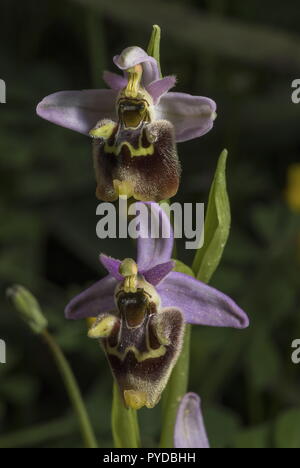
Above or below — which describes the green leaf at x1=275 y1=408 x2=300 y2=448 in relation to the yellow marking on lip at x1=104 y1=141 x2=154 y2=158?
below

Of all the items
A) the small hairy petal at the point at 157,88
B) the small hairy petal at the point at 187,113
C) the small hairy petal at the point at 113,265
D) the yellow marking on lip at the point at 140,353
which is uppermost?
the small hairy petal at the point at 157,88

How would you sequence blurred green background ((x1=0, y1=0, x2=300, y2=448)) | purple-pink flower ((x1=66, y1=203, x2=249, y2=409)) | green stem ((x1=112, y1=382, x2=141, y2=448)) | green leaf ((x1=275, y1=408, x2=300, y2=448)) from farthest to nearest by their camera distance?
1. blurred green background ((x1=0, y1=0, x2=300, y2=448))
2. green leaf ((x1=275, y1=408, x2=300, y2=448))
3. green stem ((x1=112, y1=382, x2=141, y2=448))
4. purple-pink flower ((x1=66, y1=203, x2=249, y2=409))

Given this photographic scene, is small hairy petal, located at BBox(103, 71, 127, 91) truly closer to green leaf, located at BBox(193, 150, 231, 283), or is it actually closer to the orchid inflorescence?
the orchid inflorescence

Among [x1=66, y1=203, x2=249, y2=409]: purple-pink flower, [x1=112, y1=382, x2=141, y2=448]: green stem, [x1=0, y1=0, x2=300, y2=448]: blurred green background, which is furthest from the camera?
[x1=0, y1=0, x2=300, y2=448]: blurred green background

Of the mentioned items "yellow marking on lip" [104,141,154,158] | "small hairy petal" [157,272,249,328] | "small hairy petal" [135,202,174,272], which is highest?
"yellow marking on lip" [104,141,154,158]

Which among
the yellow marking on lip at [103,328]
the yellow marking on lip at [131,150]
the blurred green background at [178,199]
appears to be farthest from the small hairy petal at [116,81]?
the blurred green background at [178,199]

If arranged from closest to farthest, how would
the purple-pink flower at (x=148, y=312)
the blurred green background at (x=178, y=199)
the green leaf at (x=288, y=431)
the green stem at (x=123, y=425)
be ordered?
the purple-pink flower at (x=148, y=312) < the green stem at (x=123, y=425) < the green leaf at (x=288, y=431) < the blurred green background at (x=178, y=199)

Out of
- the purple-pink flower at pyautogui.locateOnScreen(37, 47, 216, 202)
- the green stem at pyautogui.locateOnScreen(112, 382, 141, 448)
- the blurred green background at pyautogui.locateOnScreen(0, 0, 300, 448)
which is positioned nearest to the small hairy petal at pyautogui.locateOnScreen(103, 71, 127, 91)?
the purple-pink flower at pyautogui.locateOnScreen(37, 47, 216, 202)

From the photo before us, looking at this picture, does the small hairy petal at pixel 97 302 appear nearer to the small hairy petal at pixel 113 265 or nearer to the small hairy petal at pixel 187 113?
the small hairy petal at pixel 113 265

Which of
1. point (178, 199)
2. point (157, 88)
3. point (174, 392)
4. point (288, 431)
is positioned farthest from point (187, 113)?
point (178, 199)
